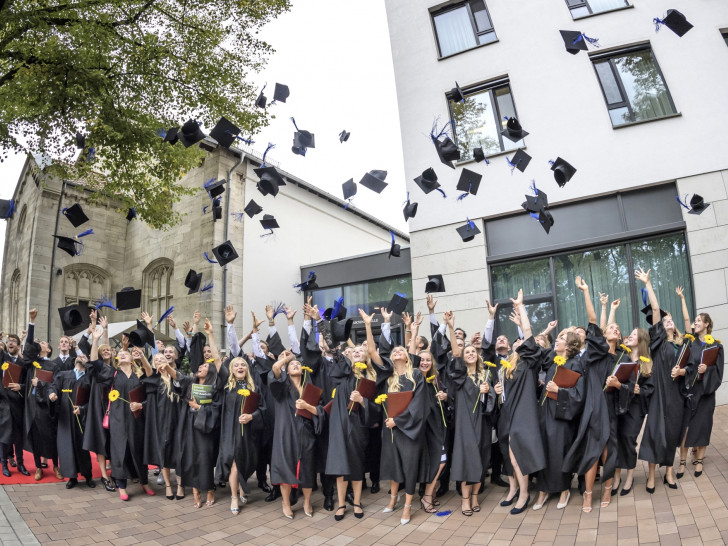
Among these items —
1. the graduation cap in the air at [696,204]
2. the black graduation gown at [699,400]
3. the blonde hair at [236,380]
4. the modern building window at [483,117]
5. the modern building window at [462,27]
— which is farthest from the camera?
the modern building window at [462,27]

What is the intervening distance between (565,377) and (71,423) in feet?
21.0

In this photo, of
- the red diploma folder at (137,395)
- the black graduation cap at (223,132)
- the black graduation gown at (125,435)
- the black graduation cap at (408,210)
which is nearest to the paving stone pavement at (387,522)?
the black graduation gown at (125,435)

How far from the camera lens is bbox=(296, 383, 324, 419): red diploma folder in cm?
597

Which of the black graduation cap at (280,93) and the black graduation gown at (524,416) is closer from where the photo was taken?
the black graduation gown at (524,416)

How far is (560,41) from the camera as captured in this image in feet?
37.9

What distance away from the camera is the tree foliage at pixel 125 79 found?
8.91 metres

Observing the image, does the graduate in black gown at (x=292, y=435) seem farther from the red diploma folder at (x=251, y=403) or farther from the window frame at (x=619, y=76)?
the window frame at (x=619, y=76)

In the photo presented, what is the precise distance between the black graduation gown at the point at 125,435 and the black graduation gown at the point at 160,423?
120 mm

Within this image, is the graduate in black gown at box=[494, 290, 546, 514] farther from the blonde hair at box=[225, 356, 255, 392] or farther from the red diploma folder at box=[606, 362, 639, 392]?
the blonde hair at box=[225, 356, 255, 392]

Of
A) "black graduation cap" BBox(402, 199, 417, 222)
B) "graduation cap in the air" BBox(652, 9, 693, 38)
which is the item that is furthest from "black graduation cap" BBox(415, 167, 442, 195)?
"graduation cap in the air" BBox(652, 9, 693, 38)

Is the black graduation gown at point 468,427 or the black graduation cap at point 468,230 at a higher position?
the black graduation cap at point 468,230

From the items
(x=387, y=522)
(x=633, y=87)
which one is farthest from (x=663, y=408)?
(x=633, y=87)

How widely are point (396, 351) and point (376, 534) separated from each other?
184 centimetres

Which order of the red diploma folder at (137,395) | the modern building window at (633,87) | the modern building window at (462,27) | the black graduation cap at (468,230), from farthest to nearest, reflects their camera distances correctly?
the modern building window at (462,27)
the black graduation cap at (468,230)
the modern building window at (633,87)
the red diploma folder at (137,395)
